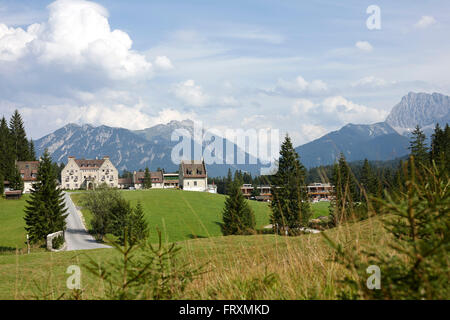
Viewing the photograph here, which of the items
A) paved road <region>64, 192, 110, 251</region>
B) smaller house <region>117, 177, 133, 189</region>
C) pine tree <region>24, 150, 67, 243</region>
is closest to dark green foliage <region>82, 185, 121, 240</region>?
paved road <region>64, 192, 110, 251</region>

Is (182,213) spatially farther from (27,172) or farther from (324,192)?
(27,172)

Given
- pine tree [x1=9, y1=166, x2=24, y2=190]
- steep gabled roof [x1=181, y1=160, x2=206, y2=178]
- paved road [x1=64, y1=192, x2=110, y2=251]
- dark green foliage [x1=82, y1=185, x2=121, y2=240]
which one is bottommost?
paved road [x1=64, y1=192, x2=110, y2=251]

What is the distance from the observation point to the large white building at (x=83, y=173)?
11612 cm

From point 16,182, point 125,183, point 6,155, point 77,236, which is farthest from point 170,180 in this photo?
point 77,236

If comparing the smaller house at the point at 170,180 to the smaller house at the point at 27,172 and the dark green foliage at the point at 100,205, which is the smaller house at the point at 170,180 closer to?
the smaller house at the point at 27,172

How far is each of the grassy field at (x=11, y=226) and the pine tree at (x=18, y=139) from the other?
125 feet

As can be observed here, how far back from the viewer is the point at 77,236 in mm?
47688

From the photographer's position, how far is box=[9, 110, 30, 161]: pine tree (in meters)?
102

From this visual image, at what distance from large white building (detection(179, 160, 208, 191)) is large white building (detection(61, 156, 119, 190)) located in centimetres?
2766

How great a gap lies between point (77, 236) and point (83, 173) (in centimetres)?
7506

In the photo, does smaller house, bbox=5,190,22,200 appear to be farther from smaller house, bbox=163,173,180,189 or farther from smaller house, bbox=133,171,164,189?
smaller house, bbox=163,173,180,189

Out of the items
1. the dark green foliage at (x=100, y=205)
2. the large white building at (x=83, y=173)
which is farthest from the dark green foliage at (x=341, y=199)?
the large white building at (x=83, y=173)
